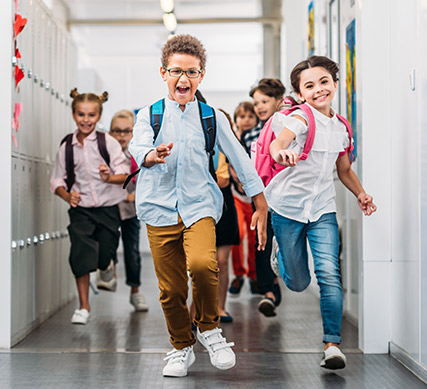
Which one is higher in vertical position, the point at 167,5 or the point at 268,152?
the point at 167,5

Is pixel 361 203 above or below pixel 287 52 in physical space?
below

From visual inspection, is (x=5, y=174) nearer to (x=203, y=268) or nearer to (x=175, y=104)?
(x=175, y=104)

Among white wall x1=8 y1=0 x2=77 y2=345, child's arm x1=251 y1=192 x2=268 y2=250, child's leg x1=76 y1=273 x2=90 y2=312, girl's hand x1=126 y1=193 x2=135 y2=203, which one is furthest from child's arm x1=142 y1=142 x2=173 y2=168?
girl's hand x1=126 y1=193 x2=135 y2=203

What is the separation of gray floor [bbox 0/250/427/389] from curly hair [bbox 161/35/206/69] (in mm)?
1442

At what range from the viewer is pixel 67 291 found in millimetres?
6328

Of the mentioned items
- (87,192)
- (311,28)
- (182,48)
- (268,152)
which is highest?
(311,28)

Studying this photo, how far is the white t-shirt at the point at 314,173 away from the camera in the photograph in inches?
Result: 148

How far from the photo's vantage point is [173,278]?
358cm

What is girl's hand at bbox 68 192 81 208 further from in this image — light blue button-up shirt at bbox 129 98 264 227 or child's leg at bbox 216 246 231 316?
light blue button-up shirt at bbox 129 98 264 227

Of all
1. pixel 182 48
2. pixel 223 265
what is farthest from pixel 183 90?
pixel 223 265

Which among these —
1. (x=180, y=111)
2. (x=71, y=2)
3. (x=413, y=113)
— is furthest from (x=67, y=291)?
(x=71, y=2)

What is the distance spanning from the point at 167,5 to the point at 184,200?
25.3 ft

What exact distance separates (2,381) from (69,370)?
0.35 meters

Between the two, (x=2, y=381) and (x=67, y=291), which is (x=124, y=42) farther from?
(x=2, y=381)
